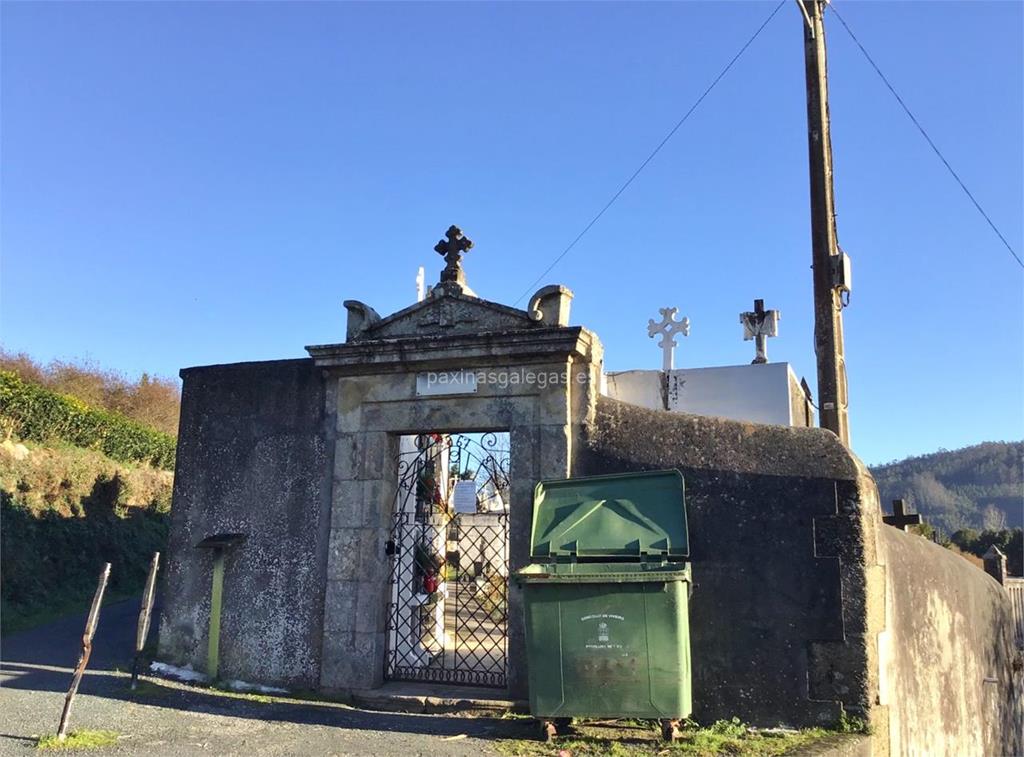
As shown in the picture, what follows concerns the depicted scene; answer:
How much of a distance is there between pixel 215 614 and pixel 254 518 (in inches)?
36.0

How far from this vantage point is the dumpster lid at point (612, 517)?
18.4ft

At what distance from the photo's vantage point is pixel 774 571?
5906mm

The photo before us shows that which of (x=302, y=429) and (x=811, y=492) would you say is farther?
(x=302, y=429)

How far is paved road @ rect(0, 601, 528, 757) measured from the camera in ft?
17.4

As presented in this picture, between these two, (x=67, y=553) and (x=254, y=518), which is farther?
(x=67, y=553)

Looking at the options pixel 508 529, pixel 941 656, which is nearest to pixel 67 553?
pixel 508 529

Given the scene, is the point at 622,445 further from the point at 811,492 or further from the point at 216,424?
the point at 216,424

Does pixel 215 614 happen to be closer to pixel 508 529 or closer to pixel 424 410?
pixel 424 410

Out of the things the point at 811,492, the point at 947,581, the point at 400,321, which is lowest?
the point at 947,581

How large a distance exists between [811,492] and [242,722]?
4437 mm

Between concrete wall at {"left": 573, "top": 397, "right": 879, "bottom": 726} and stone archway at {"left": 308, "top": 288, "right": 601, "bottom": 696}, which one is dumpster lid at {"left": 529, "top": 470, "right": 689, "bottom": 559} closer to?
concrete wall at {"left": 573, "top": 397, "right": 879, "bottom": 726}

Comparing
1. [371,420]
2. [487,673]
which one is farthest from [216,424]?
[487,673]

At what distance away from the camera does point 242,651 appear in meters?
7.34

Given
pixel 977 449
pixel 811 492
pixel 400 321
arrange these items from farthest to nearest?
1. pixel 977 449
2. pixel 400 321
3. pixel 811 492
